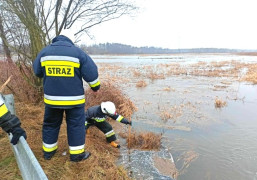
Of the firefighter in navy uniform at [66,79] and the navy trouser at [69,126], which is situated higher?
the firefighter in navy uniform at [66,79]

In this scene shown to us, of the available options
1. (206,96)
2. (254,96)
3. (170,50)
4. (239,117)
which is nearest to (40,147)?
(239,117)

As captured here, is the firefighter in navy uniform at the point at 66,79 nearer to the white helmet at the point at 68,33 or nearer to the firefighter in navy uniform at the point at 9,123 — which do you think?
the white helmet at the point at 68,33

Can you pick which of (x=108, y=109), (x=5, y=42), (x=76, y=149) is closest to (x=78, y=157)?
(x=76, y=149)

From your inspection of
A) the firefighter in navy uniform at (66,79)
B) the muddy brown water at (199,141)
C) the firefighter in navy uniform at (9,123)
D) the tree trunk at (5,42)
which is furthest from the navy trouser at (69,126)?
the tree trunk at (5,42)

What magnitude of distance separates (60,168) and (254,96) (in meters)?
10.3

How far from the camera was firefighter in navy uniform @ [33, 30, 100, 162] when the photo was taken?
104 inches

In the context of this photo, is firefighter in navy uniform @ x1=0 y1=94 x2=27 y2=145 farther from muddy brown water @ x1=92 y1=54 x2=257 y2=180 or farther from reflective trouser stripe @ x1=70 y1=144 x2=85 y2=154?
muddy brown water @ x1=92 y1=54 x2=257 y2=180

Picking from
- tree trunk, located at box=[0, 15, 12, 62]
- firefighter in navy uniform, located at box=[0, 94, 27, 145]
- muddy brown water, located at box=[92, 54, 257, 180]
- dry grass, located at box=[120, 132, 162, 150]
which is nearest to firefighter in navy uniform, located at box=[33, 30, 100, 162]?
firefighter in navy uniform, located at box=[0, 94, 27, 145]

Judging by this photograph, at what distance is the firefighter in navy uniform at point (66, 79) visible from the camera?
8.70 ft

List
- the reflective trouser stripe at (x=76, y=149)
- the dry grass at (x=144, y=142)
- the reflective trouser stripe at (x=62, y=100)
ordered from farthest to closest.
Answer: the dry grass at (x=144, y=142), the reflective trouser stripe at (x=76, y=149), the reflective trouser stripe at (x=62, y=100)

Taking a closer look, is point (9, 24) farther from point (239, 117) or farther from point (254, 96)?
point (254, 96)

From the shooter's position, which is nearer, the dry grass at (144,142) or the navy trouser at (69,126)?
the navy trouser at (69,126)

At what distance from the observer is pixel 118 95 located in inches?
302

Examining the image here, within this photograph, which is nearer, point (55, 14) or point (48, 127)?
point (48, 127)
